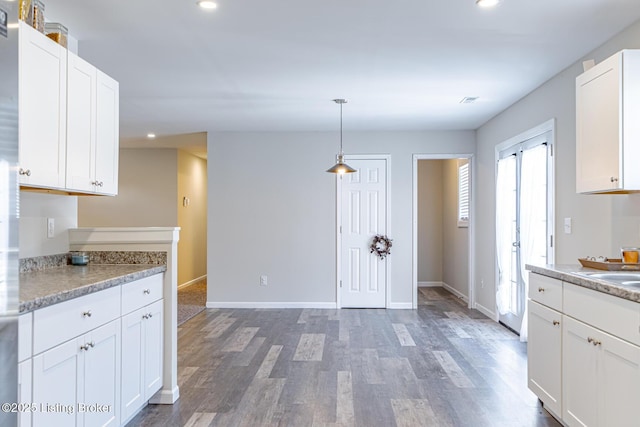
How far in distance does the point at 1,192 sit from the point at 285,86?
3.14 metres

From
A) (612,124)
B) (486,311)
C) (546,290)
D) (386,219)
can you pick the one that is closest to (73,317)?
(546,290)

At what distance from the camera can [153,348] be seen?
292cm

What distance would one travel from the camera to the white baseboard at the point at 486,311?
5600 millimetres

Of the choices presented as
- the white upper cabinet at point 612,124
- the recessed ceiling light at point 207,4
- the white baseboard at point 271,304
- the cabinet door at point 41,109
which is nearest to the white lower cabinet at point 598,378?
Result: the white upper cabinet at point 612,124

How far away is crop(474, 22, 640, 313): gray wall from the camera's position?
3.07m

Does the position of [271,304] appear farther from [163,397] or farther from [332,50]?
[332,50]

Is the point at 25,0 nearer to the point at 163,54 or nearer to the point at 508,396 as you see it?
the point at 163,54

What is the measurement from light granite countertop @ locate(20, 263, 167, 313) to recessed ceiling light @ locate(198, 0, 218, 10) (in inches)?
62.9

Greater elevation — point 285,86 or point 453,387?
point 285,86

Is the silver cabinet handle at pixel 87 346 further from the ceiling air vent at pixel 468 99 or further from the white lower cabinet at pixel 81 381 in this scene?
the ceiling air vent at pixel 468 99

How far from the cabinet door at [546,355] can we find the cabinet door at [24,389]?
2.58 metres

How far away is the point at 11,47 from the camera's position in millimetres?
1661

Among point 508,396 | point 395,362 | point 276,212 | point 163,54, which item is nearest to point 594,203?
point 508,396

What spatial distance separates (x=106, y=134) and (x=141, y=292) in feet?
3.35
